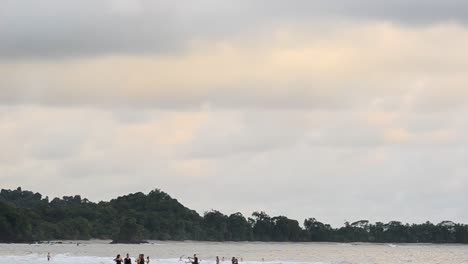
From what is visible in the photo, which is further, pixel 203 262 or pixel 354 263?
pixel 354 263

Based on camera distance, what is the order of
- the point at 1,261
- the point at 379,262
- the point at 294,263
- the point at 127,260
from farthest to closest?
1. the point at 379,262
2. the point at 294,263
3. the point at 1,261
4. the point at 127,260

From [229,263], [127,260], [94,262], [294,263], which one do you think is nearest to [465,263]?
[294,263]

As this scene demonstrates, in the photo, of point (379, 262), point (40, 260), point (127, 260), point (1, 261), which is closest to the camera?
point (127, 260)

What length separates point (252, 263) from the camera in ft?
460

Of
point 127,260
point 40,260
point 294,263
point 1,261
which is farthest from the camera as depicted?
point 294,263

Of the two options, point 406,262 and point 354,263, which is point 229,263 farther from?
point 406,262

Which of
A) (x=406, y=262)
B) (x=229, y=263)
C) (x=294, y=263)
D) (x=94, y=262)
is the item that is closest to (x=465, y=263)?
(x=406, y=262)

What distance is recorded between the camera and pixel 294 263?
485 ft

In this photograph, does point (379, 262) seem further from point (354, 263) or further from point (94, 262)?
point (94, 262)

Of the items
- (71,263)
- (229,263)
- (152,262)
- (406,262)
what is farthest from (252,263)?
(406,262)

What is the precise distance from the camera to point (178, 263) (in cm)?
13662

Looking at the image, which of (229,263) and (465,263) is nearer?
(229,263)

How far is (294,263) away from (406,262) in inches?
1010

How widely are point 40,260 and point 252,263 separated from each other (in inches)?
938
